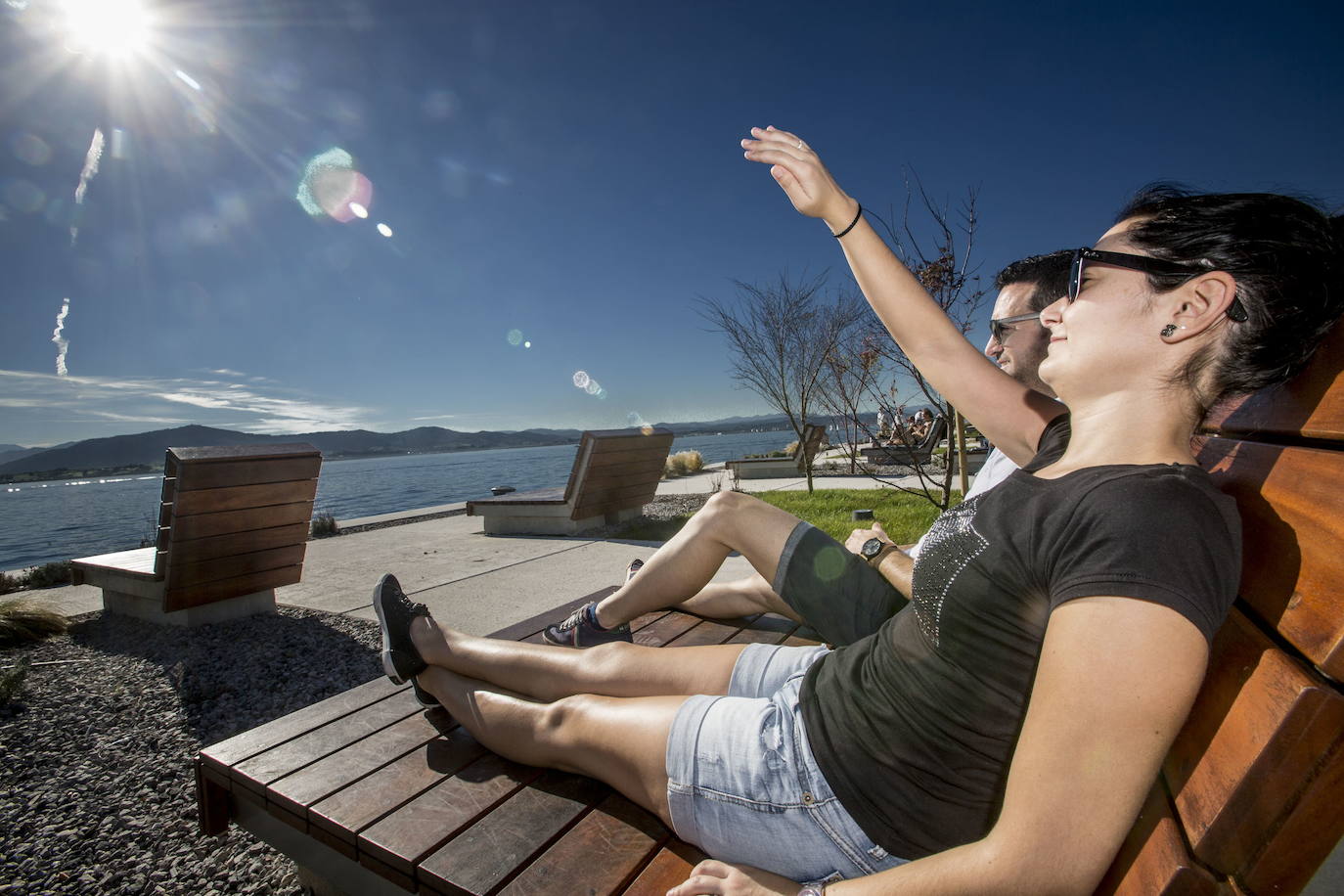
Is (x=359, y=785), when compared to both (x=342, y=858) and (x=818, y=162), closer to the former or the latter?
(x=342, y=858)

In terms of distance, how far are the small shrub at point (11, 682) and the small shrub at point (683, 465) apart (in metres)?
12.9

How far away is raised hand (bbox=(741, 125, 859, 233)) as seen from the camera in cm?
164

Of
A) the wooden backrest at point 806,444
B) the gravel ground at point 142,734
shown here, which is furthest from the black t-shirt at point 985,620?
the wooden backrest at point 806,444

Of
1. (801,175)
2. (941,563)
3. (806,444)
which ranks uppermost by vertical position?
(801,175)

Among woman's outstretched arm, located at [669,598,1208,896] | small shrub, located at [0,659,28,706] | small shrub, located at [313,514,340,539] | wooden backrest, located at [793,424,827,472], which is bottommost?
small shrub, located at [313,514,340,539]

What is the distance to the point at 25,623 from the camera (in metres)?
4.12

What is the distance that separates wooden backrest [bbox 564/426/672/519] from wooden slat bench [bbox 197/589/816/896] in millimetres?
4930

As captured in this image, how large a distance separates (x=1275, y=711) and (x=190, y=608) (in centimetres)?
550

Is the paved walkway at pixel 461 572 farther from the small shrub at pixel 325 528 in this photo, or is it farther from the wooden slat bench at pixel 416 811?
the wooden slat bench at pixel 416 811

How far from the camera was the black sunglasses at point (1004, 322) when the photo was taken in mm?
2234

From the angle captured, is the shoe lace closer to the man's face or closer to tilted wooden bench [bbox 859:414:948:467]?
the man's face

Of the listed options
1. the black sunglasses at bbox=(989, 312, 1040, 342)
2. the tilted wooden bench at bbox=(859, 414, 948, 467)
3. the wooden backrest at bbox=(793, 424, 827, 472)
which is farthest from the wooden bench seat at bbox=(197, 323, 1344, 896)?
the wooden backrest at bbox=(793, 424, 827, 472)

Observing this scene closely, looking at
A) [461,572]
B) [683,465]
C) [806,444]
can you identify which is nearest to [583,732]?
[461,572]

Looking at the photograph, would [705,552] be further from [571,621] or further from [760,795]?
[760,795]
